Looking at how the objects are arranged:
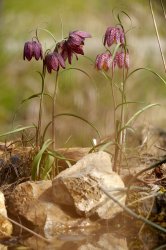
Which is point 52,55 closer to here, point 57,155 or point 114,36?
point 114,36

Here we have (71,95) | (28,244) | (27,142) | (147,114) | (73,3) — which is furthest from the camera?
(73,3)

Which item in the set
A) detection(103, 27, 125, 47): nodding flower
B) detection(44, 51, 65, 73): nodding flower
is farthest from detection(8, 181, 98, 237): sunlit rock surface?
detection(103, 27, 125, 47): nodding flower

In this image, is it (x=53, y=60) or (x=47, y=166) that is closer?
(x=53, y=60)

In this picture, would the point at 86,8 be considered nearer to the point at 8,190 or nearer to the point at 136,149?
the point at 136,149

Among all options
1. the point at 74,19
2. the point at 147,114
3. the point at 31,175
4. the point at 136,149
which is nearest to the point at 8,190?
the point at 31,175

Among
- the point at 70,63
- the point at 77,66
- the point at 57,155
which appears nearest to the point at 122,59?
the point at 70,63

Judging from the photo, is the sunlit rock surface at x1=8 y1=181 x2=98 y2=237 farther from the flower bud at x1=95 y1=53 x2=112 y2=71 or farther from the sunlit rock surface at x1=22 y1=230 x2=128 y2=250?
the flower bud at x1=95 y1=53 x2=112 y2=71
